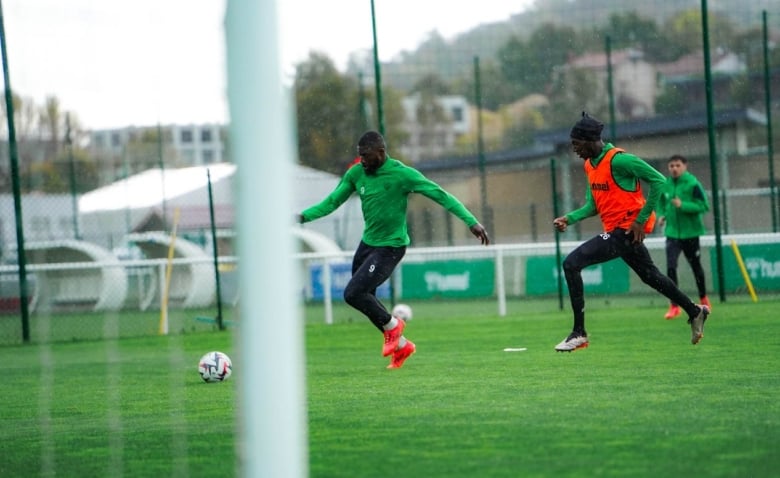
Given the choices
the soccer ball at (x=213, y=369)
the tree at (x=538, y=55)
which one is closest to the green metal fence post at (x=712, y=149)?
the soccer ball at (x=213, y=369)

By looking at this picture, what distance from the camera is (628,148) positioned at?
25.4 metres

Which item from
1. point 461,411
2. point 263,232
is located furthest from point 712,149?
point 263,232

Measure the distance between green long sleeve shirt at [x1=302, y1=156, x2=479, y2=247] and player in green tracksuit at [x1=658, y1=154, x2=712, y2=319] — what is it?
5.49 metres

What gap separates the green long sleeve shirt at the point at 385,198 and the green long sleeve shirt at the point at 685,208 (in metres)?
5.62

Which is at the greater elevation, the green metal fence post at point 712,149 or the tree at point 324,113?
the tree at point 324,113

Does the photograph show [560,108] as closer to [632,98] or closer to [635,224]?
[632,98]

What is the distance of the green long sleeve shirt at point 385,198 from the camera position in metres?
11.2

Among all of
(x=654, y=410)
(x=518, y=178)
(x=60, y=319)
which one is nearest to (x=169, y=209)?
(x=60, y=319)

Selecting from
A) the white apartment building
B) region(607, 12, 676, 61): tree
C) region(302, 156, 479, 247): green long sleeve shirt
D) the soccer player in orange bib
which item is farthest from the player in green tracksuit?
region(607, 12, 676, 61): tree

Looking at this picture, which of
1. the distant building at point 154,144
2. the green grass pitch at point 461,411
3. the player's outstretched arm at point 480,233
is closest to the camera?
the green grass pitch at point 461,411

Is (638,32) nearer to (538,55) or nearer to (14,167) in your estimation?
(538,55)

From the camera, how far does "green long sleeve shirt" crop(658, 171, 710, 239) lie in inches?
631

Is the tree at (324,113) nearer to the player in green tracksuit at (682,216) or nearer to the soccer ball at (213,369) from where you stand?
the player in green tracksuit at (682,216)

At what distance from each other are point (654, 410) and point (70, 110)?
2362cm
